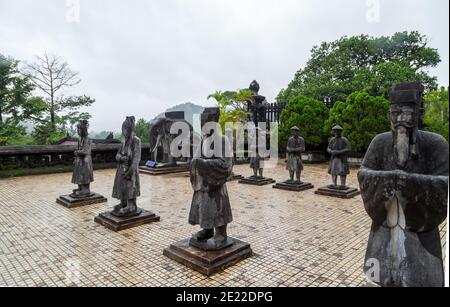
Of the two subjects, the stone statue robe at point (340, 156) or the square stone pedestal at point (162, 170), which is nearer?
the stone statue robe at point (340, 156)

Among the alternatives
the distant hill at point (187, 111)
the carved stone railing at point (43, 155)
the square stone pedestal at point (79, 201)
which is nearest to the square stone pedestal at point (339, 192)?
the square stone pedestal at point (79, 201)

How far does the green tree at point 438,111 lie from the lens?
204 cm

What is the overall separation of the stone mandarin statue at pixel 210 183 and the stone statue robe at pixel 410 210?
217cm

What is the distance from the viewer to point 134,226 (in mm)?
6480

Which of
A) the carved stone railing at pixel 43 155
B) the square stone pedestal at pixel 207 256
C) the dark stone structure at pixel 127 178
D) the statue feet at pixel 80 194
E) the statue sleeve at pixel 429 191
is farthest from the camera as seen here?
the carved stone railing at pixel 43 155

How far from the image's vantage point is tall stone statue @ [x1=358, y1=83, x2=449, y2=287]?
101 inches

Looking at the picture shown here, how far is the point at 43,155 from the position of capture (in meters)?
15.1

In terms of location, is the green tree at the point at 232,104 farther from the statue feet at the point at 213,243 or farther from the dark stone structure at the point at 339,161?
the statue feet at the point at 213,243

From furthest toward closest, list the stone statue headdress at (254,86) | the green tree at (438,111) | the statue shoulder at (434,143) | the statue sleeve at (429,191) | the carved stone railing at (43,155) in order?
the stone statue headdress at (254,86), the carved stone railing at (43,155), the statue shoulder at (434,143), the statue sleeve at (429,191), the green tree at (438,111)

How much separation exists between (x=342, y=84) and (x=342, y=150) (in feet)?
41.0

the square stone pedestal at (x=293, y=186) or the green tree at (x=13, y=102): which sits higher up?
the green tree at (x=13, y=102)

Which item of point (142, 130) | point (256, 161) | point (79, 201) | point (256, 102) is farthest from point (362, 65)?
point (79, 201)

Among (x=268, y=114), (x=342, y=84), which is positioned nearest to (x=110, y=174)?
(x=268, y=114)
